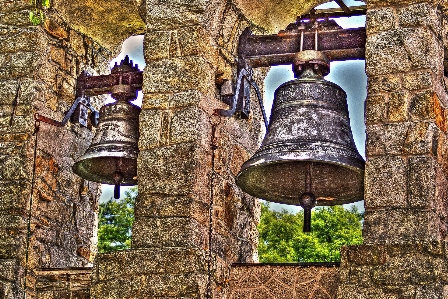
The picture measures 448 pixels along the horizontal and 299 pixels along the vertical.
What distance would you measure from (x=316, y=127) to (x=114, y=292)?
1.48m

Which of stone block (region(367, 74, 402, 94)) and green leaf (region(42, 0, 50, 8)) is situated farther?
green leaf (region(42, 0, 50, 8))

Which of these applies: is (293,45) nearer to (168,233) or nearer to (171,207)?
(171,207)

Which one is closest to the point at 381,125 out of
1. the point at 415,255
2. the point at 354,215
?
the point at 415,255

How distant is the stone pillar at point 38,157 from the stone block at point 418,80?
2.59 metres

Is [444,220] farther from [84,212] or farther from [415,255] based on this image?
[84,212]

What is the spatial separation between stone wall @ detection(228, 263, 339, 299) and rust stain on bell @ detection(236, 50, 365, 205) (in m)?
0.47

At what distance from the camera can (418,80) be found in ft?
19.2

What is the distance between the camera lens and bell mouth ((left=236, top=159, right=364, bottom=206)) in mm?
6629

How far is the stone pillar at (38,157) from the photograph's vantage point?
6914 millimetres

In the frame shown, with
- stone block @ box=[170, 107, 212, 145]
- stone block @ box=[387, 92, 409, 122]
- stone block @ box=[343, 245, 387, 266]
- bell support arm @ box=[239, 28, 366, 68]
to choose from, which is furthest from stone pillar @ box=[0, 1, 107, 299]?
stone block @ box=[387, 92, 409, 122]

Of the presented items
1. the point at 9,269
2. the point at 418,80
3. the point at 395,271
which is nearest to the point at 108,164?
the point at 9,269

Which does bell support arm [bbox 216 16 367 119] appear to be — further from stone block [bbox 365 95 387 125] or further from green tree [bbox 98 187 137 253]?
green tree [bbox 98 187 137 253]

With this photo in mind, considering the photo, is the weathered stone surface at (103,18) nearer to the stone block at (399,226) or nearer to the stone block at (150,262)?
the stone block at (150,262)

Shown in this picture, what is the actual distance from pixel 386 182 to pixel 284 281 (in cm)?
101
